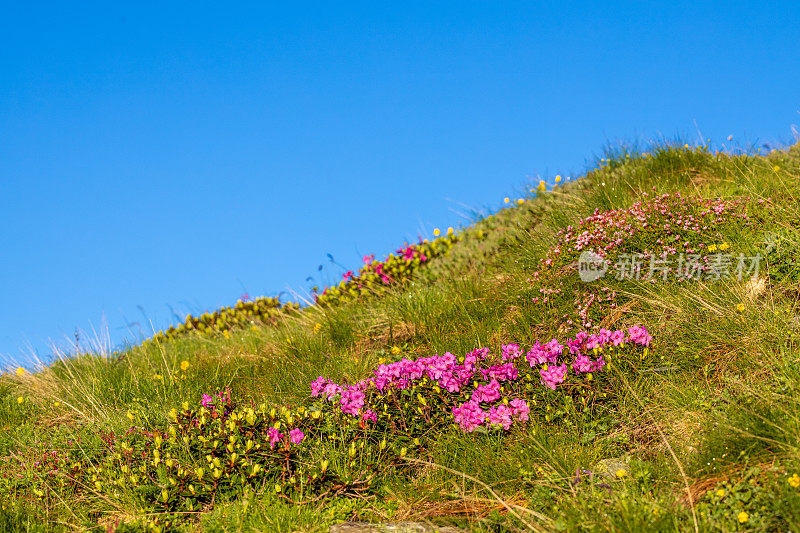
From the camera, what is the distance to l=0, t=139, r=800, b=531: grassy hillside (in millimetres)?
4215

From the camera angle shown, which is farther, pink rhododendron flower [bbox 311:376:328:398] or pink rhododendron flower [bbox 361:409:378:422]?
pink rhododendron flower [bbox 311:376:328:398]

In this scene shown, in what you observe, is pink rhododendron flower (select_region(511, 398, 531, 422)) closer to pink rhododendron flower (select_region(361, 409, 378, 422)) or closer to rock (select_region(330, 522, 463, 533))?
pink rhododendron flower (select_region(361, 409, 378, 422))

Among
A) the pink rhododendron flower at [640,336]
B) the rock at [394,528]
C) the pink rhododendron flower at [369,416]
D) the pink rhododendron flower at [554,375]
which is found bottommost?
the rock at [394,528]

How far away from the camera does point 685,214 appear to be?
6.99 metres

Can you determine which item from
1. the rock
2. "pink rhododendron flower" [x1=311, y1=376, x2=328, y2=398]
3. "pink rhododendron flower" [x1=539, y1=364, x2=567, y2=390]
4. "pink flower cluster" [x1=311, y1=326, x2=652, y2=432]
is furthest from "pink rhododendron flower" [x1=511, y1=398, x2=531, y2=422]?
"pink rhododendron flower" [x1=311, y1=376, x2=328, y2=398]

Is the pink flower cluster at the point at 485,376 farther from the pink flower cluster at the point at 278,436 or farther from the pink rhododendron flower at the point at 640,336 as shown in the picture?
the pink flower cluster at the point at 278,436

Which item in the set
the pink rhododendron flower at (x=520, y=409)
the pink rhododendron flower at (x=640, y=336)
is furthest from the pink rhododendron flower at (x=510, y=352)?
the pink rhododendron flower at (x=640, y=336)

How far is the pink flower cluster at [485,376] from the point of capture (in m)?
5.08

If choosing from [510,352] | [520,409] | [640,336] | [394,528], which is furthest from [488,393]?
[394,528]

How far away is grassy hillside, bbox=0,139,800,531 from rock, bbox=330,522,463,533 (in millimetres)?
208

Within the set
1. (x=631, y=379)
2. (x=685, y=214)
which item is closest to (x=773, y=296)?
(x=685, y=214)

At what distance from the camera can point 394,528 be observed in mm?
4051

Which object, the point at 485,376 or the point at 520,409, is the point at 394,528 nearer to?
the point at 520,409

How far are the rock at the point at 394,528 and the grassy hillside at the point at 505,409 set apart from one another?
208 mm
